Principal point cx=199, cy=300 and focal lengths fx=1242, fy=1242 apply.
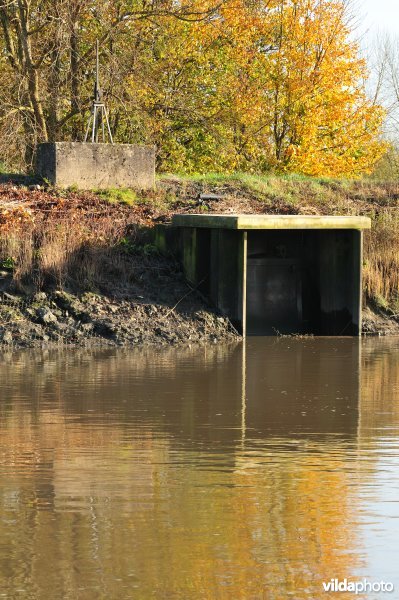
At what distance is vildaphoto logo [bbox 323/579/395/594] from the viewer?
6.79 metres

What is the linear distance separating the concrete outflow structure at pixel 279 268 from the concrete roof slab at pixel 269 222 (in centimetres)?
1

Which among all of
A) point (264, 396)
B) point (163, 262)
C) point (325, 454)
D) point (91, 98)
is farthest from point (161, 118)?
point (325, 454)

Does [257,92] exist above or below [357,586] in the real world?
above

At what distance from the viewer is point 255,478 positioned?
9.21 meters

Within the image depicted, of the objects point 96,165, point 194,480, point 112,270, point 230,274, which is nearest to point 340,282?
point 230,274

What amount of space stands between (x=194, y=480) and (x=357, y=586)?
248 cm

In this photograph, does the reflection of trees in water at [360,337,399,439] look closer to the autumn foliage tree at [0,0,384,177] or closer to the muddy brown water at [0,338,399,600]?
the muddy brown water at [0,338,399,600]

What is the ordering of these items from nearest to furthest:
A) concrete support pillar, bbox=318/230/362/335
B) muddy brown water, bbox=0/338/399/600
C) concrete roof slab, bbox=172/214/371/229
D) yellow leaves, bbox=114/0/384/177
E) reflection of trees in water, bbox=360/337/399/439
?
muddy brown water, bbox=0/338/399/600
reflection of trees in water, bbox=360/337/399/439
concrete roof slab, bbox=172/214/371/229
concrete support pillar, bbox=318/230/362/335
yellow leaves, bbox=114/0/384/177

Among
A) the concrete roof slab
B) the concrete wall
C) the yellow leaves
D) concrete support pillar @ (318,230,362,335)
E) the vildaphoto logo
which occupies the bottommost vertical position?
the vildaphoto logo

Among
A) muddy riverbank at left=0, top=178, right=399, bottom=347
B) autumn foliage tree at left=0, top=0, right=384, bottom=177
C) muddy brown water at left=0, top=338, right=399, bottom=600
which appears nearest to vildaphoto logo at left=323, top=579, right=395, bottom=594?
muddy brown water at left=0, top=338, right=399, bottom=600

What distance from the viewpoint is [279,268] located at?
20.1 metres

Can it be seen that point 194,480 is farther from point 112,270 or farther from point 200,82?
point 200,82

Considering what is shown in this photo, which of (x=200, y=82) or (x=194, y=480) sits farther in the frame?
(x=200, y=82)

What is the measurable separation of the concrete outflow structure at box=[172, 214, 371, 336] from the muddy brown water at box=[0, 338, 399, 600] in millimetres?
3629
